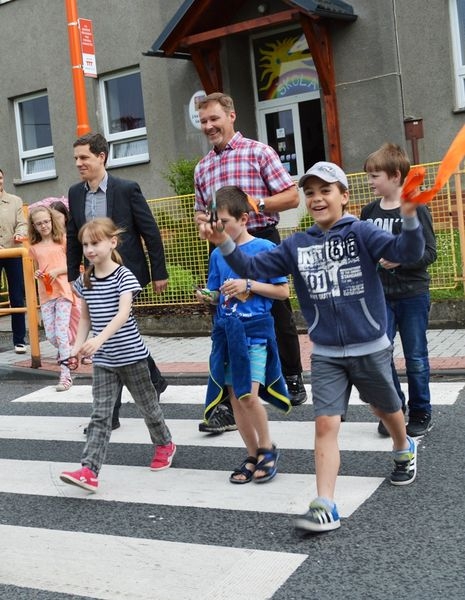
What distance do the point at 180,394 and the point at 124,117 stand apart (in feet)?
39.4

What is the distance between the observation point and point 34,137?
20.4 meters

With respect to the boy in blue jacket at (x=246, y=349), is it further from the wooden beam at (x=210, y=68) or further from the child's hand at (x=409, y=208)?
the wooden beam at (x=210, y=68)

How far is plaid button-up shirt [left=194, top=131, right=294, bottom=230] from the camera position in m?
6.11

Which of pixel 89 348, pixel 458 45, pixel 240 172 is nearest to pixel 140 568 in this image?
pixel 89 348

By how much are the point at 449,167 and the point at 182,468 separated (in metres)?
2.76

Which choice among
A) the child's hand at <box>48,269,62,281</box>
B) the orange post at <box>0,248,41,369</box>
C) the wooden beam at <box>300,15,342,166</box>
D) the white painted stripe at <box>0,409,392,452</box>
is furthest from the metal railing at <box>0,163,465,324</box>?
the wooden beam at <box>300,15,342,166</box>

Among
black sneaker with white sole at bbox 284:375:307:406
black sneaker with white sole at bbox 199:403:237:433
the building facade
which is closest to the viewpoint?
black sneaker with white sole at bbox 199:403:237:433

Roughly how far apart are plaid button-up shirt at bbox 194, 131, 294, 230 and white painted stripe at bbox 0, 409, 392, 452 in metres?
1.43

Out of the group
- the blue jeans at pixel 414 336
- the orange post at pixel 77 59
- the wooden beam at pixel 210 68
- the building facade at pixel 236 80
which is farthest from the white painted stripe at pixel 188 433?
the wooden beam at pixel 210 68

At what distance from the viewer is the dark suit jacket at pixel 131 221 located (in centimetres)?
637

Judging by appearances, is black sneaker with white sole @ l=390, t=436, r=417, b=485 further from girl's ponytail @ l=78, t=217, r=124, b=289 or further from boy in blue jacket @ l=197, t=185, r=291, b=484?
girl's ponytail @ l=78, t=217, r=124, b=289

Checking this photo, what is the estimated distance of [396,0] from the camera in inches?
585

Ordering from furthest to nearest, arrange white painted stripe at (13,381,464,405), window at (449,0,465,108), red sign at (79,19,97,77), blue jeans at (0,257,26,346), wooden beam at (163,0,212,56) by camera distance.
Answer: wooden beam at (163,0,212,56) < window at (449,0,465,108) < red sign at (79,19,97,77) < blue jeans at (0,257,26,346) < white painted stripe at (13,381,464,405)

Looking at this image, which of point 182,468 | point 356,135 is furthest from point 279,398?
point 356,135
